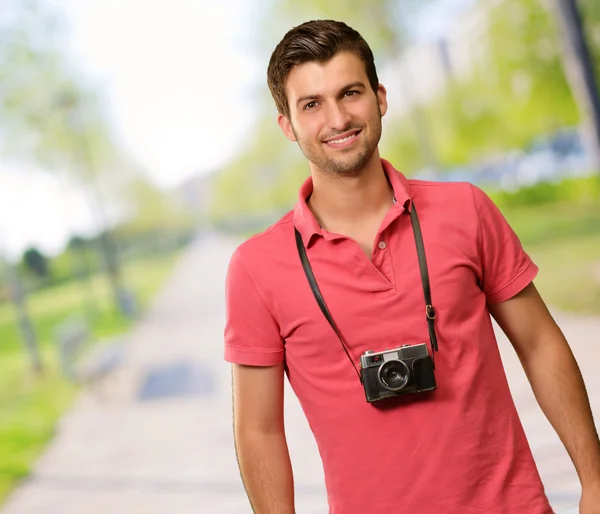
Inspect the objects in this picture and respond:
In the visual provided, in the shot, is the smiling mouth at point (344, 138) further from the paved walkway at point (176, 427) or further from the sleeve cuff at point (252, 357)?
the paved walkway at point (176, 427)

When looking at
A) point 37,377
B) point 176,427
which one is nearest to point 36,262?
point 37,377

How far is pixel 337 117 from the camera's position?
121 cm

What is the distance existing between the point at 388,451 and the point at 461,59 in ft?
16.8

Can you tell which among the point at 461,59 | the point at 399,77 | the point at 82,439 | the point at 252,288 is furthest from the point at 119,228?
the point at 252,288

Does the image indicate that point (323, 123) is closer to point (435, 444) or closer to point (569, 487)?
point (435, 444)

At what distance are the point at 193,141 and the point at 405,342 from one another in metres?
4.45

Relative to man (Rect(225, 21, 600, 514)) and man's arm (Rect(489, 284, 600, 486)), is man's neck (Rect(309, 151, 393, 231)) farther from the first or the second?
man's arm (Rect(489, 284, 600, 486))

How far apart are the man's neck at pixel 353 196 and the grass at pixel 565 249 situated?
414cm

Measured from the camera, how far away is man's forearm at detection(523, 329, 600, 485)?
127 cm

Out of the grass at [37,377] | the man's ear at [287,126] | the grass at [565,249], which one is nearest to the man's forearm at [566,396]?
the man's ear at [287,126]

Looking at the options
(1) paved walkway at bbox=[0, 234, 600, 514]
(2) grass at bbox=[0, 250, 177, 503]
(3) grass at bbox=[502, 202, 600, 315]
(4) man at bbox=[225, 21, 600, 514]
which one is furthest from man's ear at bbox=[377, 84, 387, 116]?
(3) grass at bbox=[502, 202, 600, 315]

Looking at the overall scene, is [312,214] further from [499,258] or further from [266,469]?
[266,469]

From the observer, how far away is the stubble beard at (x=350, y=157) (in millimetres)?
1234

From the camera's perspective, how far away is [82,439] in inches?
188
